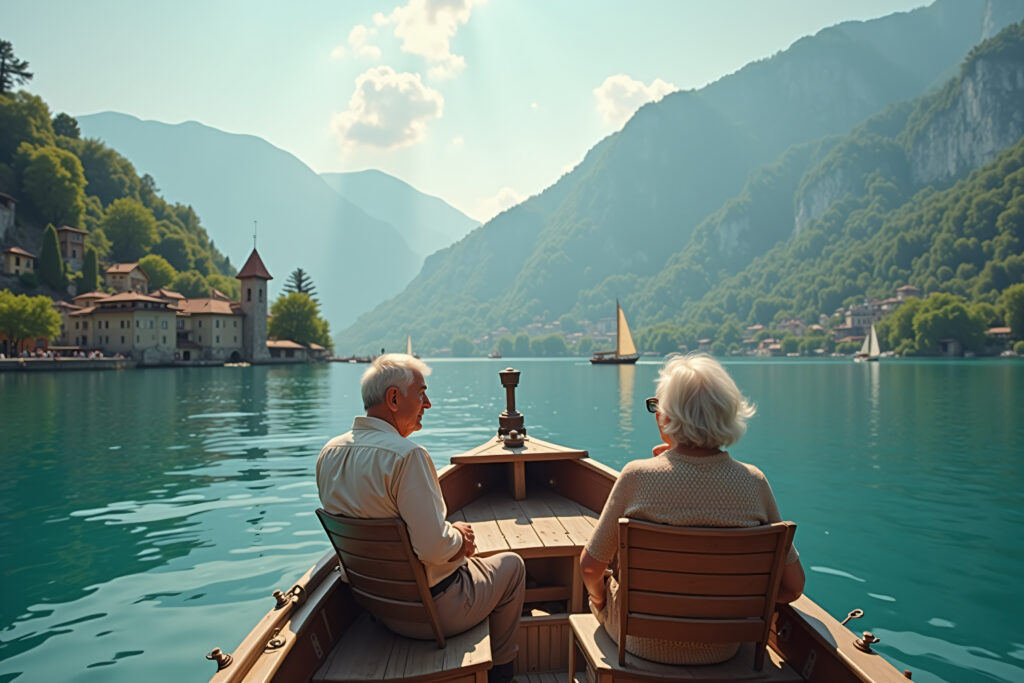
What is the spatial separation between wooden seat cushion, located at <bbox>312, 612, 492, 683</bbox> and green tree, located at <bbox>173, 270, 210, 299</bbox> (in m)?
114

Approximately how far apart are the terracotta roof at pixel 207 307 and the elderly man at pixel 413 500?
92.3m

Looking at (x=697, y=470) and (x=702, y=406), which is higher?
(x=702, y=406)

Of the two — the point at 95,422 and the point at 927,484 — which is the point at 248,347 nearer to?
the point at 95,422

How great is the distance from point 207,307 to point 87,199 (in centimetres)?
3608

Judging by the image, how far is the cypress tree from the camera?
77.6m

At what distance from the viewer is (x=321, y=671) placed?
132 inches

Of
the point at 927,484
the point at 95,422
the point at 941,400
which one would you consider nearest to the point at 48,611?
the point at 927,484

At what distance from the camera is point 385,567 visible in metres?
3.23

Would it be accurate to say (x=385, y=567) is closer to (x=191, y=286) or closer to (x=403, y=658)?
(x=403, y=658)

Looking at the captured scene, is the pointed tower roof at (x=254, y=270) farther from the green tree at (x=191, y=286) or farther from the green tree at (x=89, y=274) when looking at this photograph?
the green tree at (x=191, y=286)

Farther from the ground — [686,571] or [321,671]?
[686,571]

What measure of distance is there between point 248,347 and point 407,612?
312 feet

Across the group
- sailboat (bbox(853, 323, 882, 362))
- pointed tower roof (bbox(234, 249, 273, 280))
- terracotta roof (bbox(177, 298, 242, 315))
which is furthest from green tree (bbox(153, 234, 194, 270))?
sailboat (bbox(853, 323, 882, 362))

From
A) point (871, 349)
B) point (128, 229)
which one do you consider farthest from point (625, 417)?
point (128, 229)
